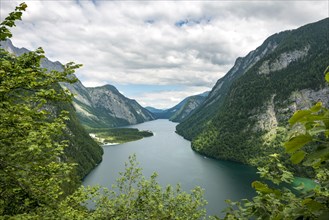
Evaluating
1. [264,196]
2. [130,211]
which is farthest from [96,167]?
[264,196]

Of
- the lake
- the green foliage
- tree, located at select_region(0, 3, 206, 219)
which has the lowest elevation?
the lake

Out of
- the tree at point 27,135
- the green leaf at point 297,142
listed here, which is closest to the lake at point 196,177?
the tree at point 27,135

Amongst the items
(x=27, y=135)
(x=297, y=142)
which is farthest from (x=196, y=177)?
(x=297, y=142)

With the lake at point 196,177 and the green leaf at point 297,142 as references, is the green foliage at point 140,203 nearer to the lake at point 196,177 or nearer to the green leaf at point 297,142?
the green leaf at point 297,142

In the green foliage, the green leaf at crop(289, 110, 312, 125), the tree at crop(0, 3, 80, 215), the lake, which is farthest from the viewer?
the lake

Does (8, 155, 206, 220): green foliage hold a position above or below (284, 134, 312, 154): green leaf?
below

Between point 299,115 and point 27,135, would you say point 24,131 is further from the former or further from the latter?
point 299,115

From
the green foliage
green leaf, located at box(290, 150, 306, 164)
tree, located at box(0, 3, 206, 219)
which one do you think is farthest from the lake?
green leaf, located at box(290, 150, 306, 164)

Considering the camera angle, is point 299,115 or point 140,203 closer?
point 299,115

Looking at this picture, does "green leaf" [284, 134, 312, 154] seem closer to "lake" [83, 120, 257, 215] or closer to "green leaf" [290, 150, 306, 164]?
"green leaf" [290, 150, 306, 164]
